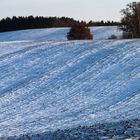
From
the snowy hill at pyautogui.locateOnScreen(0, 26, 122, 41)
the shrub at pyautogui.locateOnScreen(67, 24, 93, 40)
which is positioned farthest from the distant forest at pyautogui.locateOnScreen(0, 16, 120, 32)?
the shrub at pyautogui.locateOnScreen(67, 24, 93, 40)

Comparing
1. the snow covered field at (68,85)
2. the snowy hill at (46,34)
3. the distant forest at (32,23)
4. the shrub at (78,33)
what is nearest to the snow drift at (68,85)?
the snow covered field at (68,85)

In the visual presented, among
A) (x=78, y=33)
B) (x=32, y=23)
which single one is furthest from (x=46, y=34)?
(x=78, y=33)

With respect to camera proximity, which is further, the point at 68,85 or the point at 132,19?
the point at 132,19

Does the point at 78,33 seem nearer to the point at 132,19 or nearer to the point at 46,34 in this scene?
Result: the point at 132,19

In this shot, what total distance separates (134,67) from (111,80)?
2555 mm

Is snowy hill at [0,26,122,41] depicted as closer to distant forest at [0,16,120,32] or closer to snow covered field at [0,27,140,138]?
distant forest at [0,16,120,32]

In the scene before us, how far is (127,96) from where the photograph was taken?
34.2m

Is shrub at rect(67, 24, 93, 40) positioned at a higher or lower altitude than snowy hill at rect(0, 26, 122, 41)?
higher

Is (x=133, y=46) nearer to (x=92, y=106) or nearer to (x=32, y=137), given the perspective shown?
(x=92, y=106)

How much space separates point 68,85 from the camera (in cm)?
3909

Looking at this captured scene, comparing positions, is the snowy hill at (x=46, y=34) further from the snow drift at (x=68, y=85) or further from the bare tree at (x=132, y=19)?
the snow drift at (x=68, y=85)

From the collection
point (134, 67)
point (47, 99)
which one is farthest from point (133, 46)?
point (47, 99)

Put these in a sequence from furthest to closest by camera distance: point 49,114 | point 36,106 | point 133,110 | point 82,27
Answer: point 82,27 < point 36,106 < point 49,114 < point 133,110

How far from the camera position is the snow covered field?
30.6 meters
